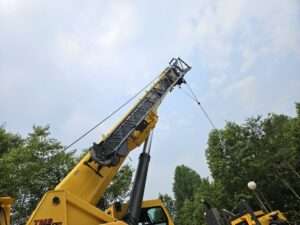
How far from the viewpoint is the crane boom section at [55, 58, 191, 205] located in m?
7.12

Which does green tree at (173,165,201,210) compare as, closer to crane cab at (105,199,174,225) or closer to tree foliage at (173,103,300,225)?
tree foliage at (173,103,300,225)

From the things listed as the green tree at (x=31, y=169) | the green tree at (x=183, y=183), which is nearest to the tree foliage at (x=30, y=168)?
the green tree at (x=31, y=169)

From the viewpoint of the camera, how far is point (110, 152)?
7.60 metres

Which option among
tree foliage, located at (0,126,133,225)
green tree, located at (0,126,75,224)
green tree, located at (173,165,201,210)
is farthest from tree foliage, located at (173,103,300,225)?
green tree, located at (173,165,201,210)

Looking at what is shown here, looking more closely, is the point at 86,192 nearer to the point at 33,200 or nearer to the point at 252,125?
the point at 33,200

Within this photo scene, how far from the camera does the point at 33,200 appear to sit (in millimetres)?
21312

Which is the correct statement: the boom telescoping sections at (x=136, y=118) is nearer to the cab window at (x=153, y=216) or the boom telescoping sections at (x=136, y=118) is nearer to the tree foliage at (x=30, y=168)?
Answer: the cab window at (x=153, y=216)

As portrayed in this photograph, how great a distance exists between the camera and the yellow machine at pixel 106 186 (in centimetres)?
605

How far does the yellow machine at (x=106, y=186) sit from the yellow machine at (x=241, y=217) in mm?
1252

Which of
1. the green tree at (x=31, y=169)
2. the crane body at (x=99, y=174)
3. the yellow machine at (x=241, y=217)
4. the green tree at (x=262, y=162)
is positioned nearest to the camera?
the crane body at (x=99, y=174)

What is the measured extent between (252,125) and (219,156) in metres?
4.31

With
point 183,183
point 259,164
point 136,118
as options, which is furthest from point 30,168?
point 183,183

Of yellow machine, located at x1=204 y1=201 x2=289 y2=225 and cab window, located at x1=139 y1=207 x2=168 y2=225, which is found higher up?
cab window, located at x1=139 y1=207 x2=168 y2=225

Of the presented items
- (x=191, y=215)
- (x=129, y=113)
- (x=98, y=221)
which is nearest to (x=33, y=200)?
(x=129, y=113)
